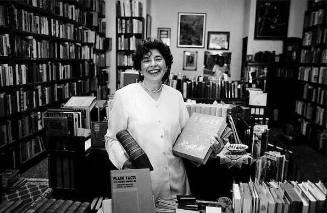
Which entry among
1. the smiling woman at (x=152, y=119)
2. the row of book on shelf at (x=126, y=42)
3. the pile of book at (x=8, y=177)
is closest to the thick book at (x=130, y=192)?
the smiling woman at (x=152, y=119)

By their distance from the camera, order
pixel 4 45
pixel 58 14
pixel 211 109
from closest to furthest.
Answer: pixel 211 109 < pixel 4 45 < pixel 58 14

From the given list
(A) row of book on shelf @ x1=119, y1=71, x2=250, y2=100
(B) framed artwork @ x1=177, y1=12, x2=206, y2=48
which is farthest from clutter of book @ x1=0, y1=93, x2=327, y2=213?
(B) framed artwork @ x1=177, y1=12, x2=206, y2=48

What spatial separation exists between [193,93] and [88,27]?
8.81ft

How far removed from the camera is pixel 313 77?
17.9ft

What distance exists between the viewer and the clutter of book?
4.13ft

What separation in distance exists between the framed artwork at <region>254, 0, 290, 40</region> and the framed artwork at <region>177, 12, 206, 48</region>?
1425 millimetres

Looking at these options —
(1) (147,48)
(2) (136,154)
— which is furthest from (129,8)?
(2) (136,154)

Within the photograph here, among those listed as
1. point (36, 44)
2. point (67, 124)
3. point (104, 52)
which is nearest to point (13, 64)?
point (36, 44)

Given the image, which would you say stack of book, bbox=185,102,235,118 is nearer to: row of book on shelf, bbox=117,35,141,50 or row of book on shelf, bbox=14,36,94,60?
row of book on shelf, bbox=14,36,94,60

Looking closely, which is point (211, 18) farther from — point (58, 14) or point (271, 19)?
point (58, 14)

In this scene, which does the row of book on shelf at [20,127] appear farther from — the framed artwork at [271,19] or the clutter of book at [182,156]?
the framed artwork at [271,19]

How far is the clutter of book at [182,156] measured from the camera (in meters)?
1.26

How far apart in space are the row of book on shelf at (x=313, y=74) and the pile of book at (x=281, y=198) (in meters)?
4.32

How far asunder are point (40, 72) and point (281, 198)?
383 centimetres
